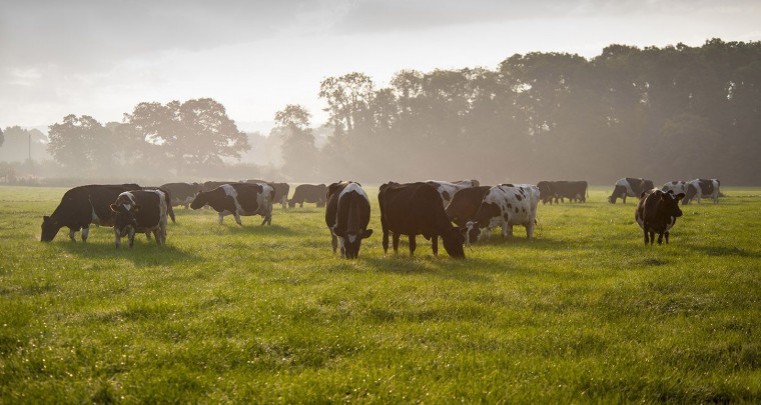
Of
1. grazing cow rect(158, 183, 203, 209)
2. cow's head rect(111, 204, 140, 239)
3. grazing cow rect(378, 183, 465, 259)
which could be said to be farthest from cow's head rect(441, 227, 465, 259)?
grazing cow rect(158, 183, 203, 209)

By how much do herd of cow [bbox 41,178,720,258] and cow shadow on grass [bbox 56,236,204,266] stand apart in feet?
1.91

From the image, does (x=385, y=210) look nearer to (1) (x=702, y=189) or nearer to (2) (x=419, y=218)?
(2) (x=419, y=218)

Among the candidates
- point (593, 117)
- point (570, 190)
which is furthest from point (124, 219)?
point (593, 117)

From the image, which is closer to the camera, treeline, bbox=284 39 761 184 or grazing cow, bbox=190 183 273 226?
grazing cow, bbox=190 183 273 226

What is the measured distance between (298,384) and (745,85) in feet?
317

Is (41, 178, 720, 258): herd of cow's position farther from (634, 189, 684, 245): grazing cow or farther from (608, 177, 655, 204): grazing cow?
(608, 177, 655, 204): grazing cow

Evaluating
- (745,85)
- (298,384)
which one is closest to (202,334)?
(298,384)

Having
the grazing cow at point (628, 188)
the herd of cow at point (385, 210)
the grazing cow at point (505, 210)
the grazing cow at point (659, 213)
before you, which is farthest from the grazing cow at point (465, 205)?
the grazing cow at point (628, 188)

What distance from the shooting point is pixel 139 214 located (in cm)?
1898

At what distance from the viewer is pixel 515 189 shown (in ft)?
69.5

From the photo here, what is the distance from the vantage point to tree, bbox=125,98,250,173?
115938 mm

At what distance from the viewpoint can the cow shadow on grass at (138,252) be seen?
50.0 feet

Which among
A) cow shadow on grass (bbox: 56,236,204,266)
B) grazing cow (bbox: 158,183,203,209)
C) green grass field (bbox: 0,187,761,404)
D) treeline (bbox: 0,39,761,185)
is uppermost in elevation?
treeline (bbox: 0,39,761,185)

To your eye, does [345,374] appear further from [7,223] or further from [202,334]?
[7,223]
